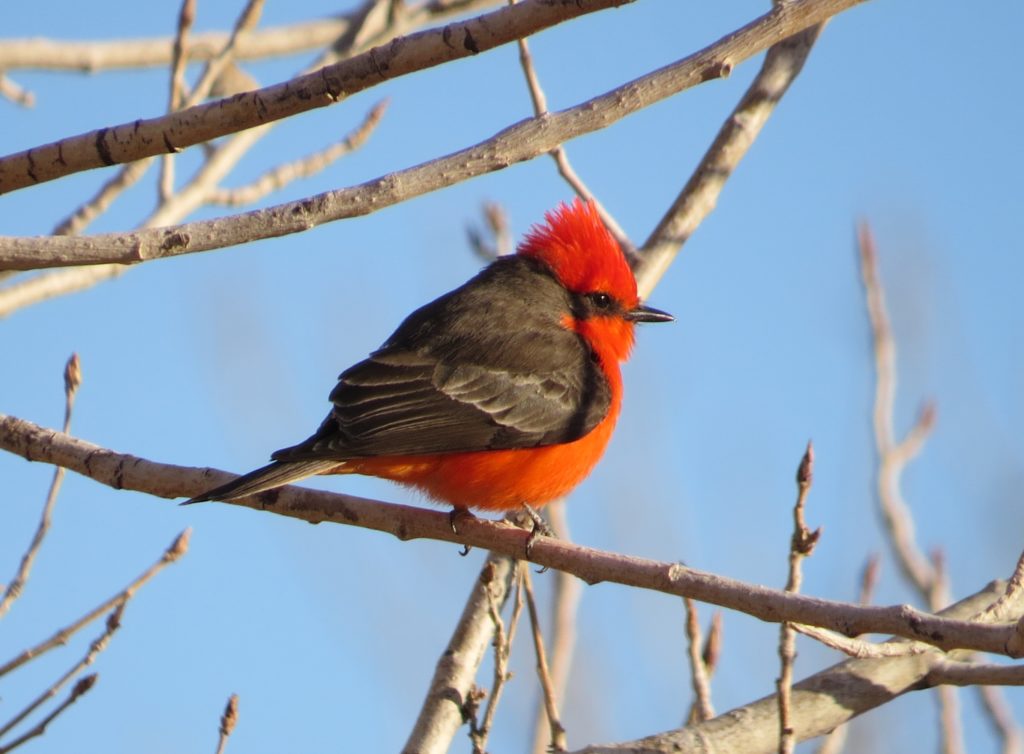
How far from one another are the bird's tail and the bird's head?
191 cm

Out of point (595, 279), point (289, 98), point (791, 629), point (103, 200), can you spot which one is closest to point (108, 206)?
point (103, 200)

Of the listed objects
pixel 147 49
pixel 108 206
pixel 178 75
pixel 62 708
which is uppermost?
pixel 147 49

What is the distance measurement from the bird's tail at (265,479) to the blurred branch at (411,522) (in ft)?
0.20

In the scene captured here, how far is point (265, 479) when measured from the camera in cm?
468

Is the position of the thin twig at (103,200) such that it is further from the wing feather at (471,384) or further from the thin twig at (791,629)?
the thin twig at (791,629)

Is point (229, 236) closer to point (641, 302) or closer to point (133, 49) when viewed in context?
point (641, 302)

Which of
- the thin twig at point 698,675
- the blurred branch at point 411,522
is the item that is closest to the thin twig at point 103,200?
the blurred branch at point 411,522

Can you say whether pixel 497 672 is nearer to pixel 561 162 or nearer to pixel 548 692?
pixel 548 692

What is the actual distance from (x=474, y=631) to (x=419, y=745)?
596mm

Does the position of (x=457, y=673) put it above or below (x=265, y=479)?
below

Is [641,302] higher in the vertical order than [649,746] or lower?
higher

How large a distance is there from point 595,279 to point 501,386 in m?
0.96

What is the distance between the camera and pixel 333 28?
793cm

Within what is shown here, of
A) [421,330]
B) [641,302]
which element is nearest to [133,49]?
[421,330]
